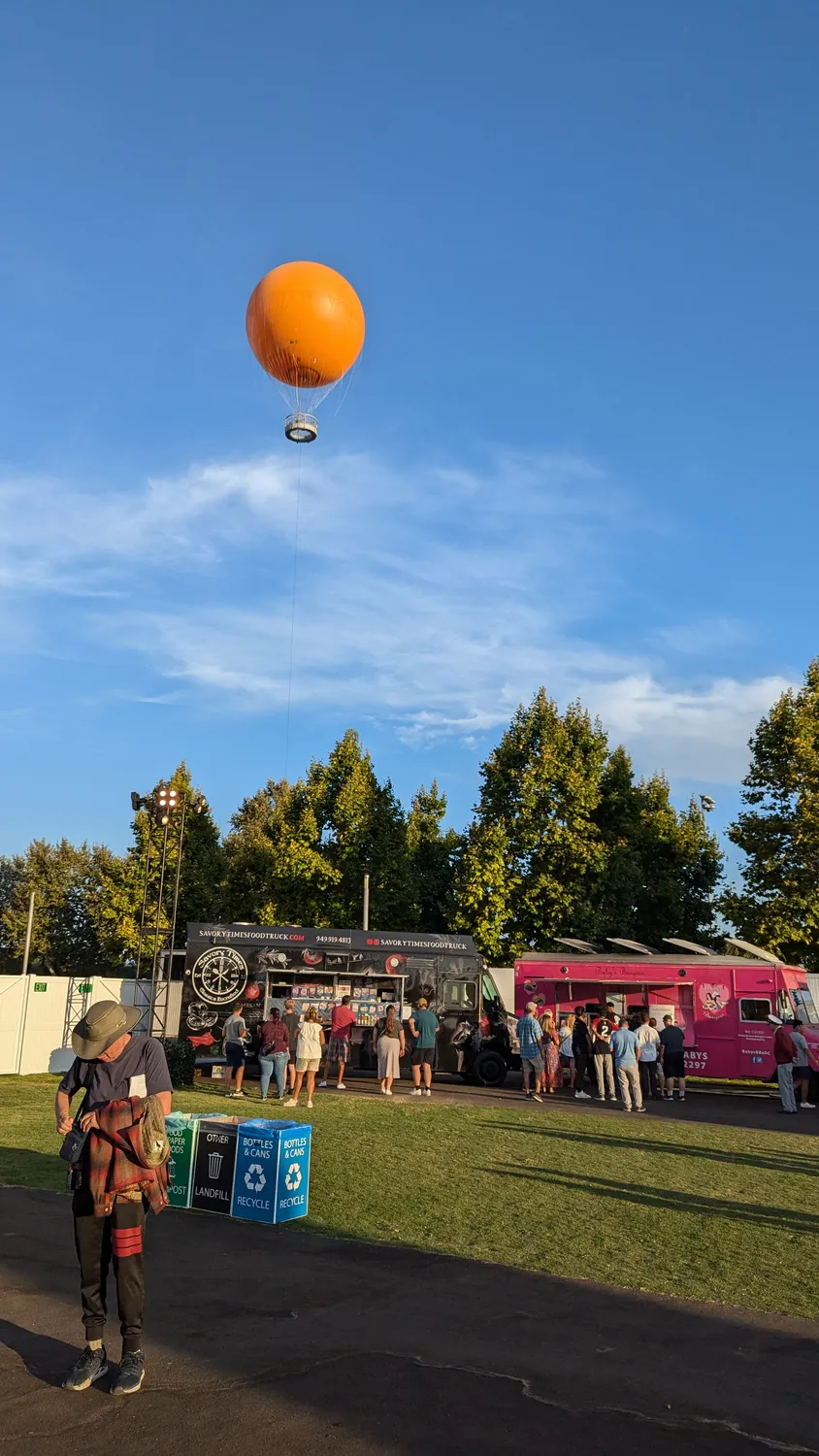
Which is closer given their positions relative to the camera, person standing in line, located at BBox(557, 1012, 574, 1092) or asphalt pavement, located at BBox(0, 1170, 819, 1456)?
asphalt pavement, located at BBox(0, 1170, 819, 1456)

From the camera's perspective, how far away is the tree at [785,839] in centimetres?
3288

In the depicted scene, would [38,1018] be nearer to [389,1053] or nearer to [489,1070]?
[389,1053]

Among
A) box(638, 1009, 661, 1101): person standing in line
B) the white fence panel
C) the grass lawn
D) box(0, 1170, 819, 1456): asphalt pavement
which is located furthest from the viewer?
the white fence panel

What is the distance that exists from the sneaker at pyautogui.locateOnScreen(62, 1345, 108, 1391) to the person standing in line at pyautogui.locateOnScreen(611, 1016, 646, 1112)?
14360 millimetres

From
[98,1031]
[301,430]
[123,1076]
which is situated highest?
[301,430]

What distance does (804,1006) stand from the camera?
22812 millimetres

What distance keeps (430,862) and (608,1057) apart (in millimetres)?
25954

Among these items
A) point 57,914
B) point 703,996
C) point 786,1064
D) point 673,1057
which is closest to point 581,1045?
point 673,1057

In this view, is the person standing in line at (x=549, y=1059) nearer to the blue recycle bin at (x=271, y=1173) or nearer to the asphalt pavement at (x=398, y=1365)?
the blue recycle bin at (x=271, y=1173)

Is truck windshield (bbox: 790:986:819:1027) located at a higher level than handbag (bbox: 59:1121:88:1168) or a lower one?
higher

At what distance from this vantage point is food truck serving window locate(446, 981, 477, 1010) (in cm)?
2392

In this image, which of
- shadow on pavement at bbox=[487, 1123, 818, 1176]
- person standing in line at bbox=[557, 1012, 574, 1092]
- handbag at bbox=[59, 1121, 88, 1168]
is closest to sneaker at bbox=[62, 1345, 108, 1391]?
handbag at bbox=[59, 1121, 88, 1168]

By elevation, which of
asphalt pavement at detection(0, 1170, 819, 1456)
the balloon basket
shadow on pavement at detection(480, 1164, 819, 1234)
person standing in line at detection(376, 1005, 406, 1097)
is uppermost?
the balloon basket

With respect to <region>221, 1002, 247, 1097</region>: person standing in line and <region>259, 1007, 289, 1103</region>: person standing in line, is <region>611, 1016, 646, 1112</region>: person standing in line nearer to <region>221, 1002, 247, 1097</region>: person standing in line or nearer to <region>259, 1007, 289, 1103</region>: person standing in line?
<region>259, 1007, 289, 1103</region>: person standing in line
